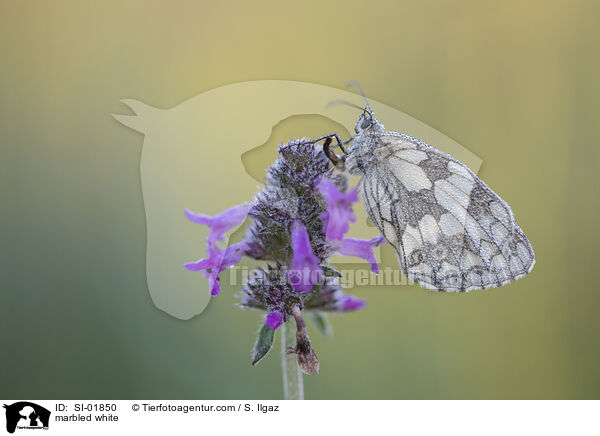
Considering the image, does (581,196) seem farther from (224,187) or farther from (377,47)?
(224,187)

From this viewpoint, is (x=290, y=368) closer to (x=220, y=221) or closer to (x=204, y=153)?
(x=220, y=221)

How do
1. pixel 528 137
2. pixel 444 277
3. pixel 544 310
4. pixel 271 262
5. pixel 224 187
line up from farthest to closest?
pixel 528 137
pixel 544 310
pixel 224 187
pixel 444 277
pixel 271 262

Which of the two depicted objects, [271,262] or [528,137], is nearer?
[271,262]

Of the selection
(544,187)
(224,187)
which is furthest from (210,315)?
(544,187)

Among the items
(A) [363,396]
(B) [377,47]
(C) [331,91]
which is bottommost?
(A) [363,396]

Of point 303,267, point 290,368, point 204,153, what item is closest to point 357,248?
point 303,267

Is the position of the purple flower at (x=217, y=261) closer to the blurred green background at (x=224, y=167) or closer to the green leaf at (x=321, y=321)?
the green leaf at (x=321, y=321)
